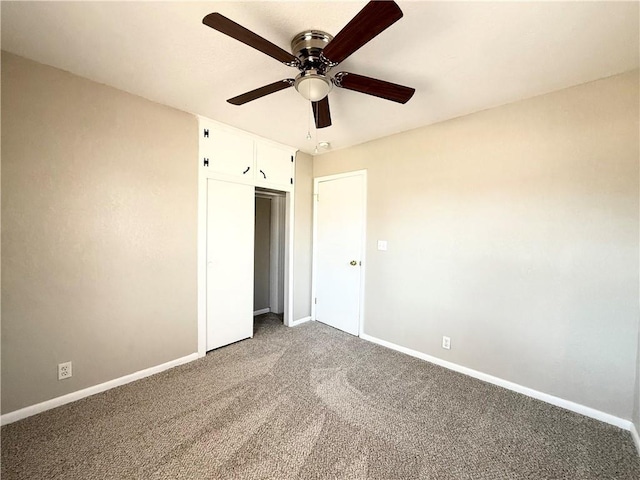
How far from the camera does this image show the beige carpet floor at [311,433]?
4.93 ft

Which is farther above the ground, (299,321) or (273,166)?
(273,166)

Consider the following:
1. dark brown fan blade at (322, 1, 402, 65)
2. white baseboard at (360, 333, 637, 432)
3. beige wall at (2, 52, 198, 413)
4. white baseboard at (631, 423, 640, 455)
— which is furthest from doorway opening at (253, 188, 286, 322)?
white baseboard at (631, 423, 640, 455)

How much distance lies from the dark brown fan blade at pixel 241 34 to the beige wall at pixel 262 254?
2.90m

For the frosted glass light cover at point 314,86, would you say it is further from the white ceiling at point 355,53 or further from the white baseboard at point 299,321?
the white baseboard at point 299,321

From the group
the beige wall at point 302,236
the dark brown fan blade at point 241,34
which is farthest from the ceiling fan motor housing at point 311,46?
the beige wall at point 302,236

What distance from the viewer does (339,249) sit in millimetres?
3590

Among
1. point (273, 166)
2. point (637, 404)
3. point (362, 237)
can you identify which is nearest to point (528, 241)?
point (637, 404)

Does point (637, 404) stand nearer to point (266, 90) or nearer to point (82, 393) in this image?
point (266, 90)

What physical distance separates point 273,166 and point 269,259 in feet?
5.23

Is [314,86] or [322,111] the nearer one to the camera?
[314,86]

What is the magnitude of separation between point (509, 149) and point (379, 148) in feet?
4.31

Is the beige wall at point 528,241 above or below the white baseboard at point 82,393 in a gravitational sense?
above

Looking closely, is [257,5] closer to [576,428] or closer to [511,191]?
[511,191]

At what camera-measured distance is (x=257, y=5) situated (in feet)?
4.46
